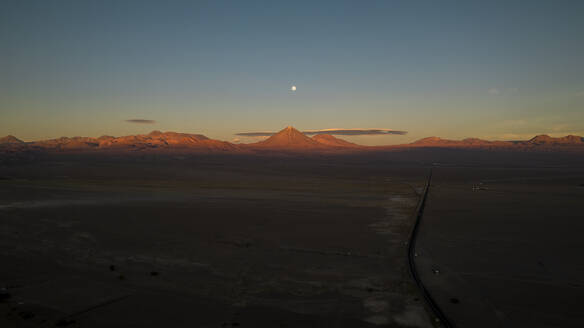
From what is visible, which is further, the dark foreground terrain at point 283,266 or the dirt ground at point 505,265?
the dirt ground at point 505,265

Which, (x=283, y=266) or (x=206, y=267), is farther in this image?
(x=283, y=266)

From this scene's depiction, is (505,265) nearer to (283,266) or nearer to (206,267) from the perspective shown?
(283,266)

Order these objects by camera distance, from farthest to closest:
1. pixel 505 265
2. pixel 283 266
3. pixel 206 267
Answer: pixel 505 265, pixel 283 266, pixel 206 267

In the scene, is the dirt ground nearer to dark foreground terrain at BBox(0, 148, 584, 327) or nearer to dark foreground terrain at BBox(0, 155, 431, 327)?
dark foreground terrain at BBox(0, 148, 584, 327)

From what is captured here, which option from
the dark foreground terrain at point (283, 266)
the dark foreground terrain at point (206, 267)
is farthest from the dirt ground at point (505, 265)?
the dark foreground terrain at point (206, 267)

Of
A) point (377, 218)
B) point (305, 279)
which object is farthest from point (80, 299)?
point (377, 218)

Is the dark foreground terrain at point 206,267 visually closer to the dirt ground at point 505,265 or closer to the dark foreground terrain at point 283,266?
the dark foreground terrain at point 283,266

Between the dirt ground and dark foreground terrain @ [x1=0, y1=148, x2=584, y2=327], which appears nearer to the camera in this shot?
dark foreground terrain @ [x1=0, y1=148, x2=584, y2=327]

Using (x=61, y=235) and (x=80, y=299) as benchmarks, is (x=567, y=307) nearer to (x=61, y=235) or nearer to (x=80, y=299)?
(x=80, y=299)

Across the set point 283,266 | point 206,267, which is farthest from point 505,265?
point 206,267

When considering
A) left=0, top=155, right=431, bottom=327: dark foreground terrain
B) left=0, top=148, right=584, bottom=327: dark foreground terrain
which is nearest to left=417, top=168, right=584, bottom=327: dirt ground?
left=0, top=148, right=584, bottom=327: dark foreground terrain

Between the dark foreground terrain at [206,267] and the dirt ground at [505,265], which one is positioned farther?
the dirt ground at [505,265]
